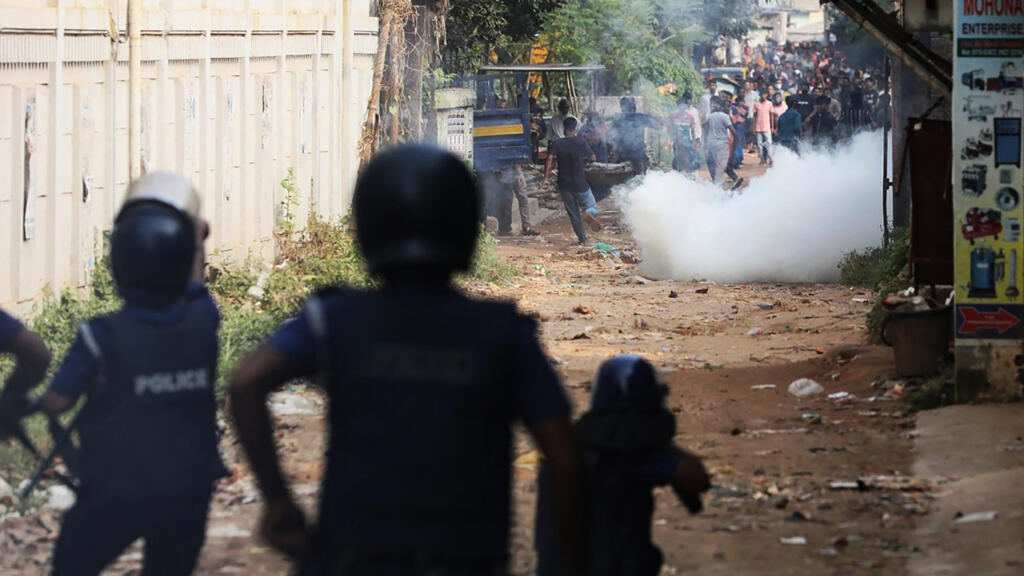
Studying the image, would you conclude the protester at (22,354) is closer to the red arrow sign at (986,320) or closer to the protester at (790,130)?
the red arrow sign at (986,320)

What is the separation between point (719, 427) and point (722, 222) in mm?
9419

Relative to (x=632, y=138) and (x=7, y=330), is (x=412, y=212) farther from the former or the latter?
(x=632, y=138)

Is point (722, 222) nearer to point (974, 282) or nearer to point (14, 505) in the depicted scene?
point (974, 282)

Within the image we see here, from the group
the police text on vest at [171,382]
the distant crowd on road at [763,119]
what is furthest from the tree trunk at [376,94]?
the police text on vest at [171,382]

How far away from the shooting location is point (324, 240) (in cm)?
1563

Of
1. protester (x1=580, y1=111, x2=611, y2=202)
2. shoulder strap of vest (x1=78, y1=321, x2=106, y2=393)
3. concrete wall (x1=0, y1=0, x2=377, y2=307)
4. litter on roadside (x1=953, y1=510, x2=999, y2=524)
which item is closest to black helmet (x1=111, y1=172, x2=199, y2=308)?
shoulder strap of vest (x1=78, y1=321, x2=106, y2=393)

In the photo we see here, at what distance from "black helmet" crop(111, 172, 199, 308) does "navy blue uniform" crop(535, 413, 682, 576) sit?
999 mm

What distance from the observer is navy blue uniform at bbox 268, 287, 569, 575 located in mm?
2543

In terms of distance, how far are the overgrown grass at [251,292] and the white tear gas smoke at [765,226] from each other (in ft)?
6.29

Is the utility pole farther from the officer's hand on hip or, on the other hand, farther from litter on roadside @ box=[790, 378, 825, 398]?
the officer's hand on hip

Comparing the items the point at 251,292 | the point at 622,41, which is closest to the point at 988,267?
the point at 251,292

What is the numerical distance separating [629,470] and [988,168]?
510 cm

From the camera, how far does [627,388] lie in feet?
12.7

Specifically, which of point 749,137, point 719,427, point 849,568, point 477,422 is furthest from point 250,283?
point 749,137
